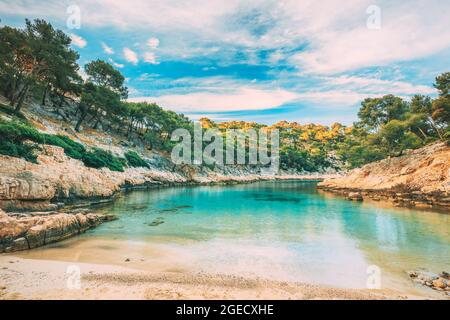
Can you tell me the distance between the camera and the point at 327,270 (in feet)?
34.2

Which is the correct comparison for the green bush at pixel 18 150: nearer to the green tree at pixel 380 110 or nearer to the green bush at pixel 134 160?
the green bush at pixel 134 160

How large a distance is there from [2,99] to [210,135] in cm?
5504

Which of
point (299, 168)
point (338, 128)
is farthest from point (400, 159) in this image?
point (338, 128)

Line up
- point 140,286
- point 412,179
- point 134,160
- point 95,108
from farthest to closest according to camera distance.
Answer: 1. point 95,108
2. point 134,160
3. point 412,179
4. point 140,286

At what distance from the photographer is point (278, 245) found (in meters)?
14.3

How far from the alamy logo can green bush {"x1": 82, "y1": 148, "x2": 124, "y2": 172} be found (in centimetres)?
2209

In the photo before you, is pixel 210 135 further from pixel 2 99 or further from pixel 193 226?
pixel 193 226

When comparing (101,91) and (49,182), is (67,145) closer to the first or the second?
(49,182)

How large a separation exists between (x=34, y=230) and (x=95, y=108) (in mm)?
49288

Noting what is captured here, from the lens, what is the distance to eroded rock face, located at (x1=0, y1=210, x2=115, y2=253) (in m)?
11.5

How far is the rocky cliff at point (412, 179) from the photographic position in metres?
28.7

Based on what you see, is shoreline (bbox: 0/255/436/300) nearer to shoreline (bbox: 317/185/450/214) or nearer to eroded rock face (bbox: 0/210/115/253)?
eroded rock face (bbox: 0/210/115/253)

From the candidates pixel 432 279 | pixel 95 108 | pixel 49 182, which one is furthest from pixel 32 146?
pixel 95 108

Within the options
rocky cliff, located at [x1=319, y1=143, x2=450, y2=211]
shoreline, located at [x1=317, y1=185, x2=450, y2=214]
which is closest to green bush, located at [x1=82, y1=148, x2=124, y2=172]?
shoreline, located at [x1=317, y1=185, x2=450, y2=214]
